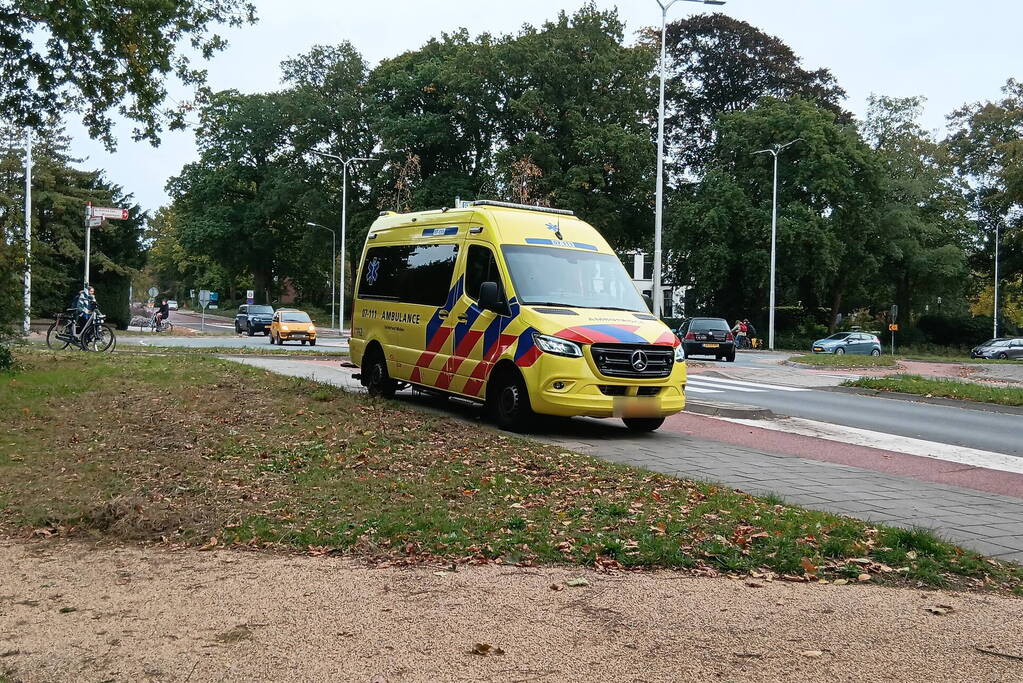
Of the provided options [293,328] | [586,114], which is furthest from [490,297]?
[586,114]

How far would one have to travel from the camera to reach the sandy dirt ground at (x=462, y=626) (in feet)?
11.6

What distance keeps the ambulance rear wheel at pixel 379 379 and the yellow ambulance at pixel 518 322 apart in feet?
0.06

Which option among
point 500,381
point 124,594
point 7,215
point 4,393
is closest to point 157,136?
point 7,215

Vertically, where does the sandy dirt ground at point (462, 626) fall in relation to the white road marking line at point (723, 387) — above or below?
above

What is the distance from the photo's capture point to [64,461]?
7918 millimetres

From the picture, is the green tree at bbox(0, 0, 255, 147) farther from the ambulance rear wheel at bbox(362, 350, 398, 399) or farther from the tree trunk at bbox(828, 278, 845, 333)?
the tree trunk at bbox(828, 278, 845, 333)

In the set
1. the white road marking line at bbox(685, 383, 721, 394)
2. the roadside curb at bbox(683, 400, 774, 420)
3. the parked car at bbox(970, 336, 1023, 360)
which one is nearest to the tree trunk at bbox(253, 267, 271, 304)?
the parked car at bbox(970, 336, 1023, 360)

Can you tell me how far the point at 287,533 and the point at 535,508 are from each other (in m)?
1.64

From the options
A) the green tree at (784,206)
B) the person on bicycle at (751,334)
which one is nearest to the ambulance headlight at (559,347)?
the green tree at (784,206)

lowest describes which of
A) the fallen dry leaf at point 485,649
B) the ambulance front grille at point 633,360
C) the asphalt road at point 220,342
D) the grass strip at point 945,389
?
the fallen dry leaf at point 485,649

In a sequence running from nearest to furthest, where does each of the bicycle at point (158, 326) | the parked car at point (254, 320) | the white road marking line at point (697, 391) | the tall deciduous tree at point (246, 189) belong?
the white road marking line at point (697, 391) → the bicycle at point (158, 326) → the parked car at point (254, 320) → the tall deciduous tree at point (246, 189)

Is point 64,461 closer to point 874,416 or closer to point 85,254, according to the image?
point 874,416

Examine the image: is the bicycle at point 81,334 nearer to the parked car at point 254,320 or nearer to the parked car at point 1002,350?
the parked car at point 254,320

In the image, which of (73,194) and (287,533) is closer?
(287,533)
